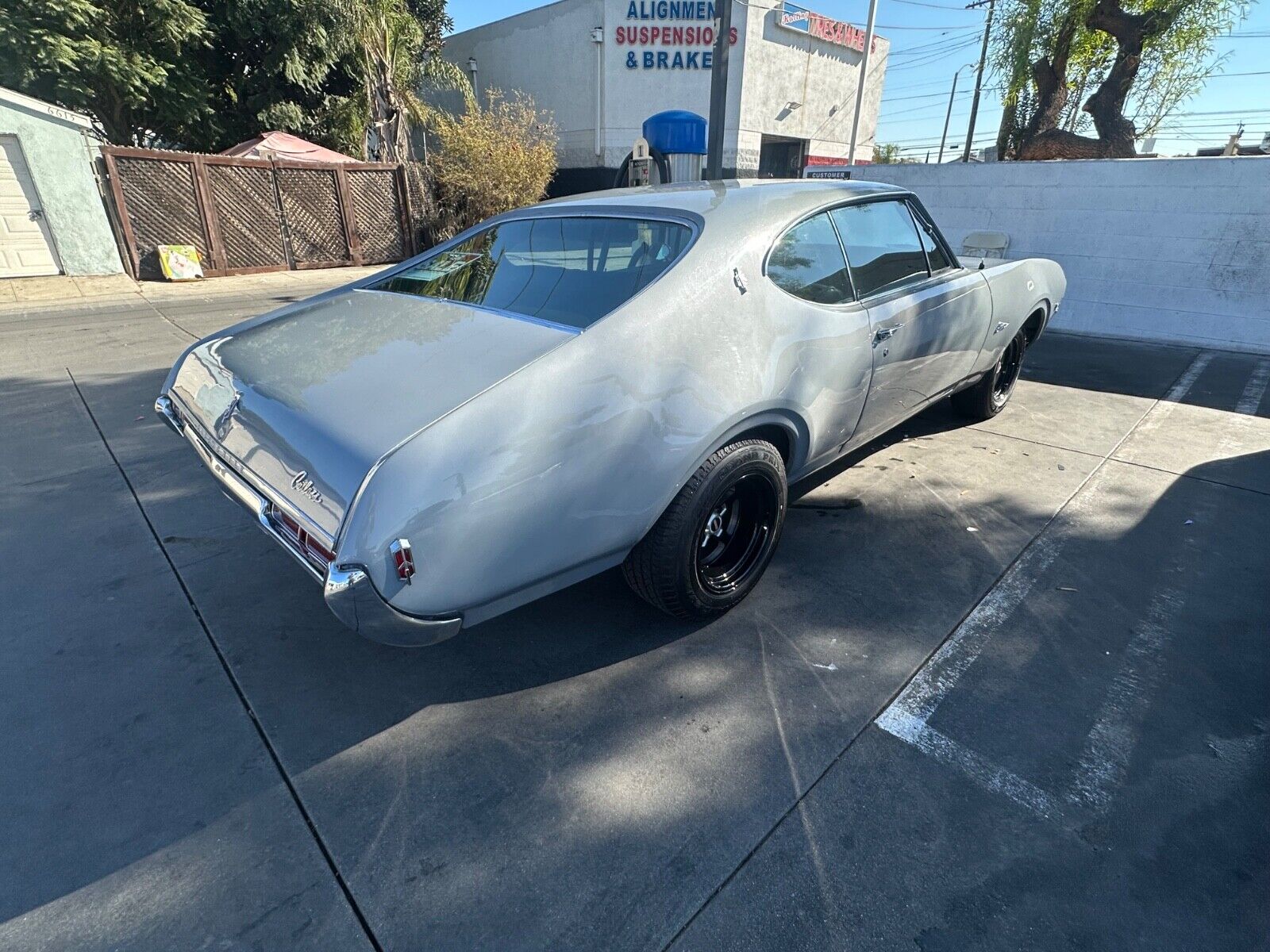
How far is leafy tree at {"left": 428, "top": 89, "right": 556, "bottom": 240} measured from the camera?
15258mm

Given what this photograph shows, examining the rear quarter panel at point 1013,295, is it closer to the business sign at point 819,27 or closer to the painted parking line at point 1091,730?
the painted parking line at point 1091,730

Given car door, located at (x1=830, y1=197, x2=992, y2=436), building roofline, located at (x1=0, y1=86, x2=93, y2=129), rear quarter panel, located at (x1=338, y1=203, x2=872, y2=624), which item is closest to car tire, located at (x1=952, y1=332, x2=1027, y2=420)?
car door, located at (x1=830, y1=197, x2=992, y2=436)

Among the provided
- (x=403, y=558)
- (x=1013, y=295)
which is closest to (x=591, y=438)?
(x=403, y=558)

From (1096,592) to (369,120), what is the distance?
62.9ft

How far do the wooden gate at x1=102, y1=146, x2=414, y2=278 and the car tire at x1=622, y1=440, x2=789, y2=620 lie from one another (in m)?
13.1

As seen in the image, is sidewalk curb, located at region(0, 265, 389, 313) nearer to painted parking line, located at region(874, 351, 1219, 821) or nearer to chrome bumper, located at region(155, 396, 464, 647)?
chrome bumper, located at region(155, 396, 464, 647)

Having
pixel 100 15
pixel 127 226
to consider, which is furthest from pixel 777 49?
pixel 127 226

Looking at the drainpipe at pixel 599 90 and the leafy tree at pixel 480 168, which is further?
the drainpipe at pixel 599 90

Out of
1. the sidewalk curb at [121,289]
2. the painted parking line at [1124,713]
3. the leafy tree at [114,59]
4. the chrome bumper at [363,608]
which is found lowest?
the sidewalk curb at [121,289]

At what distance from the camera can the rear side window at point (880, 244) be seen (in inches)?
117

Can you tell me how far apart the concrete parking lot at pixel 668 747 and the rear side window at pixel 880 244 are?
46.1 inches

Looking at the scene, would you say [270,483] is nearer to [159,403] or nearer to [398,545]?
[398,545]

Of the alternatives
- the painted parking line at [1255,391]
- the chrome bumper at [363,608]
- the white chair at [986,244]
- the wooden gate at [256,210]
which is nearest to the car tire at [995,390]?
the painted parking line at [1255,391]

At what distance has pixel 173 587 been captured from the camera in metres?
2.79
